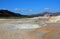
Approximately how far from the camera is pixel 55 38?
13.7 m

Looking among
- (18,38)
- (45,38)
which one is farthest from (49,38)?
(18,38)

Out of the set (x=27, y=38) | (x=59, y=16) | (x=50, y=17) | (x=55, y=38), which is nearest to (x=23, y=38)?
(x=27, y=38)

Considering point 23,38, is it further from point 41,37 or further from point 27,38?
point 41,37

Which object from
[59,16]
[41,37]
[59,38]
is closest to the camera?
[59,38]

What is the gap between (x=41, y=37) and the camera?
14.5 metres

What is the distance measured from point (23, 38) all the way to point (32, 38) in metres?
0.76

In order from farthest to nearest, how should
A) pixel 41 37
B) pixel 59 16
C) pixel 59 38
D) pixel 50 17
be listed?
pixel 50 17 → pixel 59 16 → pixel 41 37 → pixel 59 38

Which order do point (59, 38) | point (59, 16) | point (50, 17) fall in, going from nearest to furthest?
point (59, 38) → point (59, 16) → point (50, 17)

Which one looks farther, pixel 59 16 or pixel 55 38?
pixel 59 16

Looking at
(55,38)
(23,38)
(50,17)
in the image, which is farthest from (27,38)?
(50,17)

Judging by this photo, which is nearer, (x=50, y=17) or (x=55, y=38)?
(x=55, y=38)

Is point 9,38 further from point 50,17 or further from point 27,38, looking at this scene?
point 50,17

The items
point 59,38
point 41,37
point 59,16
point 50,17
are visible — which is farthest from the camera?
point 50,17

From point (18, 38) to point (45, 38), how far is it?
7.25 feet
